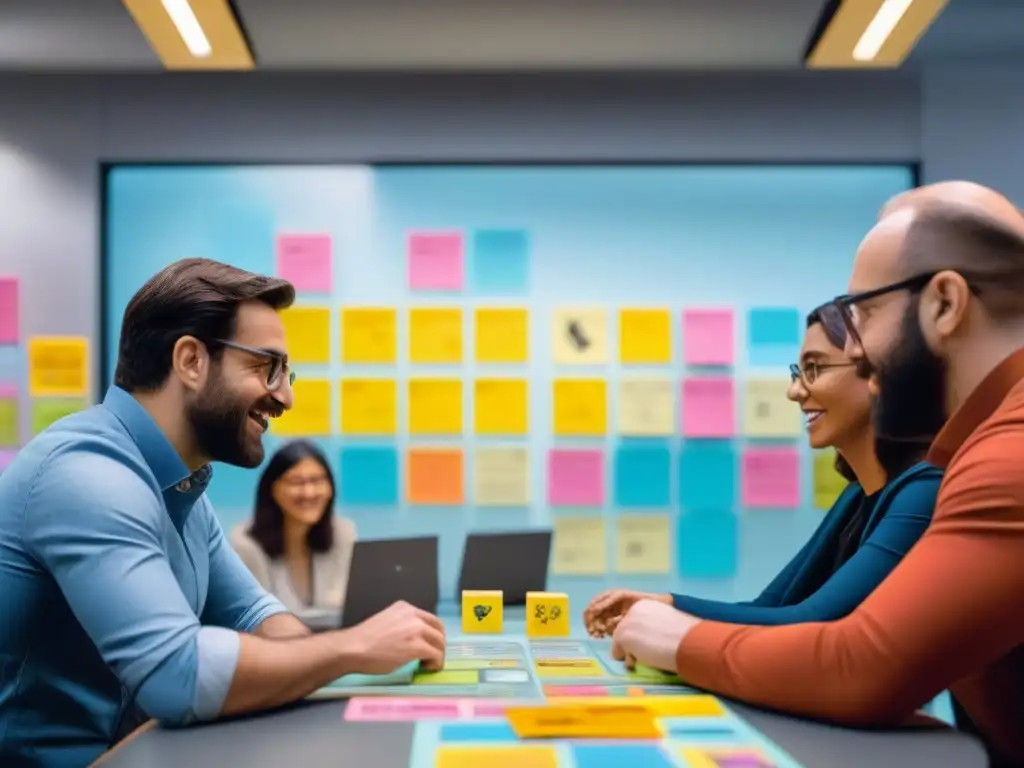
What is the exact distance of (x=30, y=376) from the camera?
144 inches

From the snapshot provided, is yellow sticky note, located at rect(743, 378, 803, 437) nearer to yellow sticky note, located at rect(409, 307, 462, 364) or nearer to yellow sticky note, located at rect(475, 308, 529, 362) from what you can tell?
yellow sticky note, located at rect(475, 308, 529, 362)

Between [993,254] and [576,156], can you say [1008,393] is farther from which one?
[576,156]

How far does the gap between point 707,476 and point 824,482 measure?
0.47 meters

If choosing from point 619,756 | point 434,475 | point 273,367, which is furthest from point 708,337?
point 619,756

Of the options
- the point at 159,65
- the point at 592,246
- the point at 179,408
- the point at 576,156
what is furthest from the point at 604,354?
the point at 179,408

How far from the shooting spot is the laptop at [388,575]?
7.43 feet

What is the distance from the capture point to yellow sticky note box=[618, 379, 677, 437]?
148 inches

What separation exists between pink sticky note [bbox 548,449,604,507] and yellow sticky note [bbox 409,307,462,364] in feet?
1.86

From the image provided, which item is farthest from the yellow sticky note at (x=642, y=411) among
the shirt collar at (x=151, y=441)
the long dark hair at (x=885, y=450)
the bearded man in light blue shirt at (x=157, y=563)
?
the shirt collar at (x=151, y=441)

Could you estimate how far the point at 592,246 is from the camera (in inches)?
148

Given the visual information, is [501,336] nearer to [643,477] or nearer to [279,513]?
[643,477]

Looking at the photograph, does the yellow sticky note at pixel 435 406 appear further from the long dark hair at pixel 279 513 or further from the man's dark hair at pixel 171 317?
the man's dark hair at pixel 171 317

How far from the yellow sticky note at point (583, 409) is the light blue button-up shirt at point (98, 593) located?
2.16m

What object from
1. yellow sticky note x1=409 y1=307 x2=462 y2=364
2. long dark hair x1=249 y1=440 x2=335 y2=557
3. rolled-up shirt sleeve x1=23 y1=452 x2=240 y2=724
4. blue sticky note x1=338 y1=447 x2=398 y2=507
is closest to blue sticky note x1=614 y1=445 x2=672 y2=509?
yellow sticky note x1=409 y1=307 x2=462 y2=364
